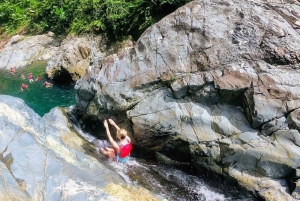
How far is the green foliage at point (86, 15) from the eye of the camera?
15.0 metres

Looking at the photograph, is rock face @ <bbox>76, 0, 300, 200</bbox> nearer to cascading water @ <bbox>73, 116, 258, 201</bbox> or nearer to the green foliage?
cascading water @ <bbox>73, 116, 258, 201</bbox>

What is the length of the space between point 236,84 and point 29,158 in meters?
4.68

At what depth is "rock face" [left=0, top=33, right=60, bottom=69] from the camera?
1791 cm

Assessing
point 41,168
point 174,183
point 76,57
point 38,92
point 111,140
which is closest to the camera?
point 41,168

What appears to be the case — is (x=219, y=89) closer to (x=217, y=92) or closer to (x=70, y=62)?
(x=217, y=92)

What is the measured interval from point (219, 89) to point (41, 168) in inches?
167

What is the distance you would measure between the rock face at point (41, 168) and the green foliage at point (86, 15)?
8.98 m

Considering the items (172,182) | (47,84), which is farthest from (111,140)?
(47,84)


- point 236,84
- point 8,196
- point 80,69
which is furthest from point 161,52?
point 80,69

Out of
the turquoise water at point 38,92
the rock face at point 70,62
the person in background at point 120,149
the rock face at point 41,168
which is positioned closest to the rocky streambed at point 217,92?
the person in background at point 120,149

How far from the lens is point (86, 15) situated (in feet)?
59.5

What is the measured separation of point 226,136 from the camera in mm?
7277

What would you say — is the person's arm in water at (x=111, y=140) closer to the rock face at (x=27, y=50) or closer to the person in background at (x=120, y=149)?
the person in background at (x=120, y=149)

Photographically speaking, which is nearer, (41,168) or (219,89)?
(41,168)
